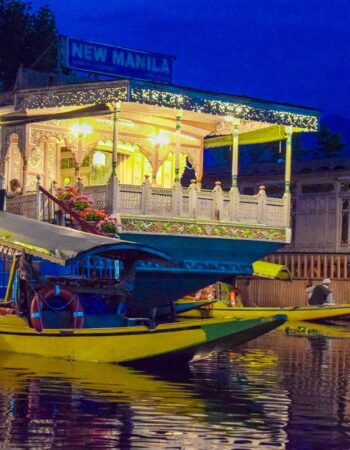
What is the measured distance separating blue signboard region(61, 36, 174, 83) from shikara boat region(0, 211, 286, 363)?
541 centimetres

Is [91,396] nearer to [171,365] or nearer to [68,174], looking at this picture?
[171,365]

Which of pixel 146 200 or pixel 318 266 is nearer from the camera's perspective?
pixel 146 200

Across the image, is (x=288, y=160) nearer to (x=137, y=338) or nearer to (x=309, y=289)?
(x=309, y=289)

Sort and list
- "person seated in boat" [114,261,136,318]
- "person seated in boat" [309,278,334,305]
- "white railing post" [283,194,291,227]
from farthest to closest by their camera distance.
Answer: "person seated in boat" [309,278,334,305] → "white railing post" [283,194,291,227] → "person seated in boat" [114,261,136,318]

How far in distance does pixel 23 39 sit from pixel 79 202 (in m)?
19.3

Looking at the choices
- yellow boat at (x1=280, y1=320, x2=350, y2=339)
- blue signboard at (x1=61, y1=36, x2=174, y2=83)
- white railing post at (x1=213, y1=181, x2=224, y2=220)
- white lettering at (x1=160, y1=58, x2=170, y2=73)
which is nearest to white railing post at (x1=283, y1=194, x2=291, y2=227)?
white railing post at (x1=213, y1=181, x2=224, y2=220)

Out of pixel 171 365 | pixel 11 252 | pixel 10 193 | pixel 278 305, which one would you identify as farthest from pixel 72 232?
pixel 278 305

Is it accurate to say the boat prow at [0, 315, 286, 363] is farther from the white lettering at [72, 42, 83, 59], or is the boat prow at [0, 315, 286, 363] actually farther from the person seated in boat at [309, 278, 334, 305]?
the person seated in boat at [309, 278, 334, 305]

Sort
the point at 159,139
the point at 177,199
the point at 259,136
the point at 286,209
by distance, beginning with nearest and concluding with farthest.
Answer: the point at 177,199 → the point at 286,209 → the point at 259,136 → the point at 159,139

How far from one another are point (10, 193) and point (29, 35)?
1642cm

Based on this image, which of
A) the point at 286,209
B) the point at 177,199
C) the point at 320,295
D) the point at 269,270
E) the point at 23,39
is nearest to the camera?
the point at 177,199

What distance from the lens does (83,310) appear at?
19469mm

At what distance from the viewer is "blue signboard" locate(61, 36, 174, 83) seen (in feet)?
83.3

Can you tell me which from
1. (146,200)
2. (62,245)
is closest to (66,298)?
(62,245)
